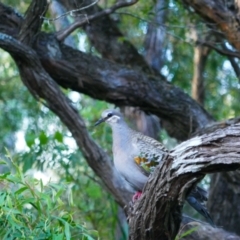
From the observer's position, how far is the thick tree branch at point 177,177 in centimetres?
427

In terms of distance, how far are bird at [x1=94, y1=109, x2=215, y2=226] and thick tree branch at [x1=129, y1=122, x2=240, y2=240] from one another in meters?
0.90

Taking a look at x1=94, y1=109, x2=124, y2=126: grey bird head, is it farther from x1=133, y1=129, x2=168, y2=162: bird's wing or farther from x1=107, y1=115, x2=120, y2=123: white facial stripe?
x1=133, y1=129, x2=168, y2=162: bird's wing

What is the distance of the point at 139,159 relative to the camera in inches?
239

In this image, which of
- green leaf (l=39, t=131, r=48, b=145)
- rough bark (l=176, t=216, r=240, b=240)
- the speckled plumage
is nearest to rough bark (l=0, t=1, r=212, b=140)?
green leaf (l=39, t=131, r=48, b=145)

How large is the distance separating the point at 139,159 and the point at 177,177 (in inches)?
61.5

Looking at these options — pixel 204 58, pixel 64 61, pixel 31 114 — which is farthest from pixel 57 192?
pixel 204 58

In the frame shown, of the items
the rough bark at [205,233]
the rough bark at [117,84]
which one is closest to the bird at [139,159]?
the rough bark at [205,233]

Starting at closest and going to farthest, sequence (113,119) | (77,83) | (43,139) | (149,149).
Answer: (149,149)
(113,119)
(77,83)
(43,139)

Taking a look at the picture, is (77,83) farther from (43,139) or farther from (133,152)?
(133,152)

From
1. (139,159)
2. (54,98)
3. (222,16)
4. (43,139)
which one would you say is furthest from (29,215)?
(43,139)

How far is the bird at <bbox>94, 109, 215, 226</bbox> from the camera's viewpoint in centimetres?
595

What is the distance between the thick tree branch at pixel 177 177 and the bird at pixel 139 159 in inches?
35.4

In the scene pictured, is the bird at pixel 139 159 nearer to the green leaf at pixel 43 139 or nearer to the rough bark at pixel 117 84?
the rough bark at pixel 117 84

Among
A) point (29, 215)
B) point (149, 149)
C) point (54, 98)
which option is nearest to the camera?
point (29, 215)
